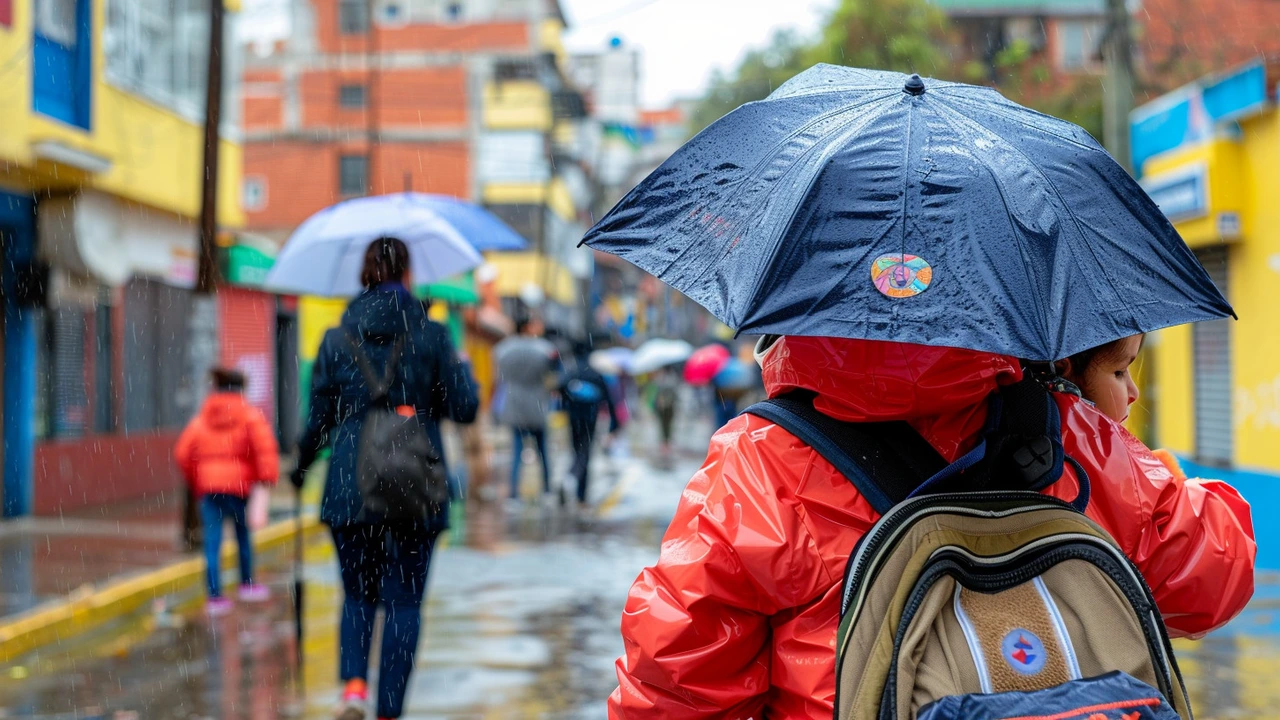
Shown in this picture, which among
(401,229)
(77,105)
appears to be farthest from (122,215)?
(401,229)

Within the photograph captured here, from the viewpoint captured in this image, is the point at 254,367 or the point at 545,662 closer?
the point at 545,662

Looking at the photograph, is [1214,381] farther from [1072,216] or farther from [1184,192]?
[1072,216]

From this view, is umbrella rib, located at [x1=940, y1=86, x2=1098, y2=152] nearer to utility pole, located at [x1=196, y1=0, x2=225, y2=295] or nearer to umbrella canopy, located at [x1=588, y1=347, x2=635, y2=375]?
utility pole, located at [x1=196, y1=0, x2=225, y2=295]

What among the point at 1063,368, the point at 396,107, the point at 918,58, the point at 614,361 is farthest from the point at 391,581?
the point at 396,107

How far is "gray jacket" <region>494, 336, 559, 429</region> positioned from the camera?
14.0 m

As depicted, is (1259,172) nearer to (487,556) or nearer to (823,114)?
(487,556)

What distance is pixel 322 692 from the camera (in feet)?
20.8

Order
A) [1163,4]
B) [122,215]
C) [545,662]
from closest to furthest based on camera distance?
1. [545,662]
2. [122,215]
3. [1163,4]

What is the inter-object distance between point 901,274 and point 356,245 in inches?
214

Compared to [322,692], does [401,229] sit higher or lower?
higher

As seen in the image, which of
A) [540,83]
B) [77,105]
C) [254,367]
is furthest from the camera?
[540,83]

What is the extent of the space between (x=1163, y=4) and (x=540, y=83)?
25358mm

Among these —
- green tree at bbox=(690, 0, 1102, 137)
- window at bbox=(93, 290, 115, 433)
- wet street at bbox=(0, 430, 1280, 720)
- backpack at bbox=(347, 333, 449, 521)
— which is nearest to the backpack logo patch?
backpack at bbox=(347, 333, 449, 521)

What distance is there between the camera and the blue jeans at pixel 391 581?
5102 mm
